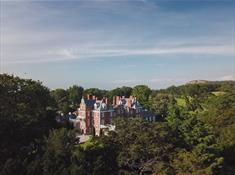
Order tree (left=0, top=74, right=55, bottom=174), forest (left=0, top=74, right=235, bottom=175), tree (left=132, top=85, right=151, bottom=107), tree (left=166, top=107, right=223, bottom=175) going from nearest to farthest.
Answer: forest (left=0, top=74, right=235, bottom=175) < tree (left=166, top=107, right=223, bottom=175) < tree (left=0, top=74, right=55, bottom=174) < tree (left=132, top=85, right=151, bottom=107)

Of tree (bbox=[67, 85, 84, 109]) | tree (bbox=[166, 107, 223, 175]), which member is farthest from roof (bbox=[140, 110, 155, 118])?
tree (bbox=[166, 107, 223, 175])

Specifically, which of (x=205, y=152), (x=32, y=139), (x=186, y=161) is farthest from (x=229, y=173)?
(x=32, y=139)

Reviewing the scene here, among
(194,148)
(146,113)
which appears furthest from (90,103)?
(194,148)

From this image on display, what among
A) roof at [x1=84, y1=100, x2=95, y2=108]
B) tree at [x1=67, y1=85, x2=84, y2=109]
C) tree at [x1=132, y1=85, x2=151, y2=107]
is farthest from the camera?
tree at [x1=67, y1=85, x2=84, y2=109]

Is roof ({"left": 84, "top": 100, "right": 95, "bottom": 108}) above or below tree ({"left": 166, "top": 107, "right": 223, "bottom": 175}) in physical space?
above

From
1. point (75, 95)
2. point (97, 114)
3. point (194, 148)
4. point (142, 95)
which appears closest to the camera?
point (194, 148)

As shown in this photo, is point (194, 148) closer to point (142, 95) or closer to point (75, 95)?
point (142, 95)

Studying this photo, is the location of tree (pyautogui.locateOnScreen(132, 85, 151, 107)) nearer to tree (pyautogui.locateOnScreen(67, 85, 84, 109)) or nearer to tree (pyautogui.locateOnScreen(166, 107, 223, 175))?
tree (pyautogui.locateOnScreen(67, 85, 84, 109))

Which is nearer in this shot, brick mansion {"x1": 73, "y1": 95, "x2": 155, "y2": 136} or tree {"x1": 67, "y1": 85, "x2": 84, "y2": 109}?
brick mansion {"x1": 73, "y1": 95, "x2": 155, "y2": 136}

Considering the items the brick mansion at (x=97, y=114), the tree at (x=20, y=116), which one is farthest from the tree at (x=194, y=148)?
the brick mansion at (x=97, y=114)

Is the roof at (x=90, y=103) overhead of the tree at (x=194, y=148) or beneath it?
overhead

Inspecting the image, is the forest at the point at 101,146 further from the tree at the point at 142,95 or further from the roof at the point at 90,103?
the tree at the point at 142,95

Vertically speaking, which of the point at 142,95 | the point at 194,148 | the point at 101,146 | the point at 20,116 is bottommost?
the point at 194,148
